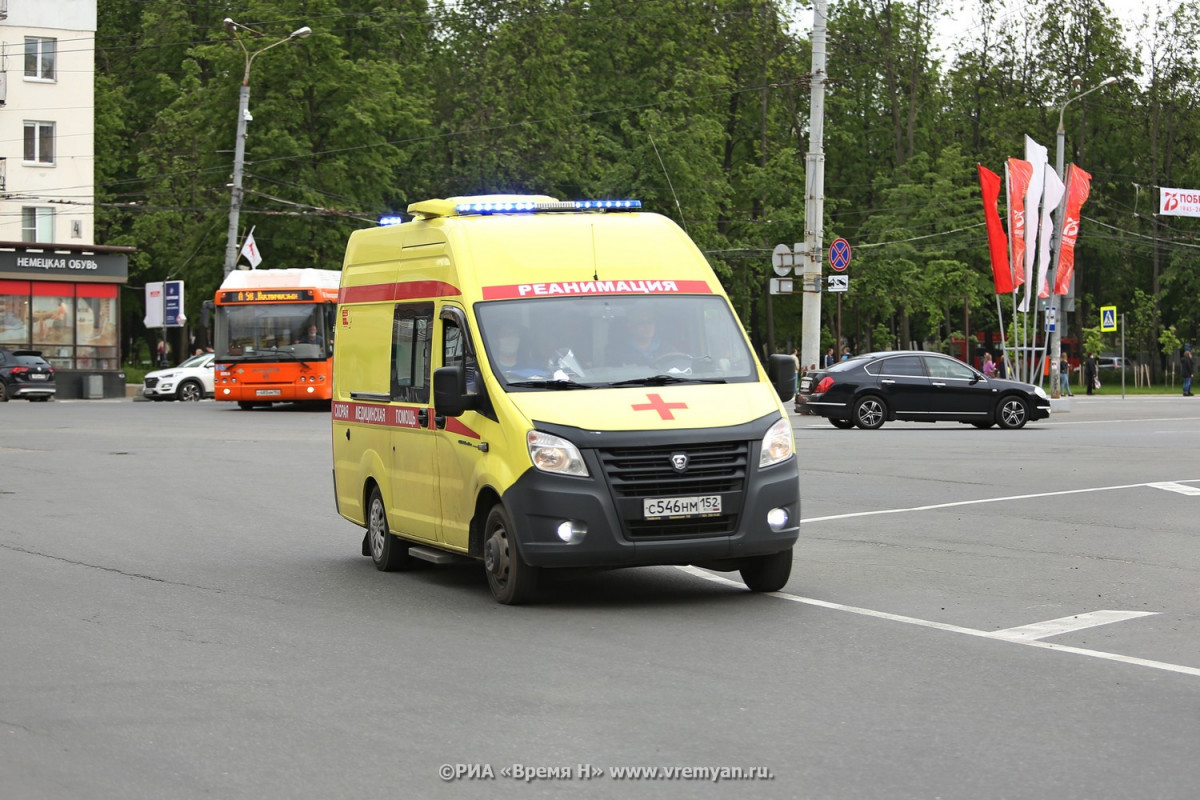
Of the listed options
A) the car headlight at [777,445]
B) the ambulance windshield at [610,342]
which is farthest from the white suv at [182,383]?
the car headlight at [777,445]

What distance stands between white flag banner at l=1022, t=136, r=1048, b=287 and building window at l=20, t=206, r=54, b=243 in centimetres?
3733

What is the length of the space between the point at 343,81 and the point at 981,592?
4712 centimetres

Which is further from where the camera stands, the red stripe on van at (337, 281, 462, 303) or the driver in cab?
the red stripe on van at (337, 281, 462, 303)

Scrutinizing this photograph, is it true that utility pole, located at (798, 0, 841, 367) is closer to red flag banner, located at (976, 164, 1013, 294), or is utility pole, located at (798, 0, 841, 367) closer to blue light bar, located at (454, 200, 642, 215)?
red flag banner, located at (976, 164, 1013, 294)

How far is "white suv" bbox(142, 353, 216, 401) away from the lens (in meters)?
52.0

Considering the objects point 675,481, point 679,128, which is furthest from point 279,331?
point 675,481

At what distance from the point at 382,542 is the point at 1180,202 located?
53570mm

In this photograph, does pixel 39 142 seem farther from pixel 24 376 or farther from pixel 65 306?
pixel 24 376

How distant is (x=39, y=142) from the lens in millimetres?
64438

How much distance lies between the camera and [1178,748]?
20.7 ft

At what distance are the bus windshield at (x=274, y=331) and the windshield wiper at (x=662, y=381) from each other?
31.2 m

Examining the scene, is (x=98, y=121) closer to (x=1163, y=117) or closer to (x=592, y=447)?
(x=1163, y=117)

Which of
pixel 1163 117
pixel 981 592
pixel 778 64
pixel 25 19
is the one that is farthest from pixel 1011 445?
pixel 1163 117

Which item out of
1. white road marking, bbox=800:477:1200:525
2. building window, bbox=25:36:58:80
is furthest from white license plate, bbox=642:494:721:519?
building window, bbox=25:36:58:80
